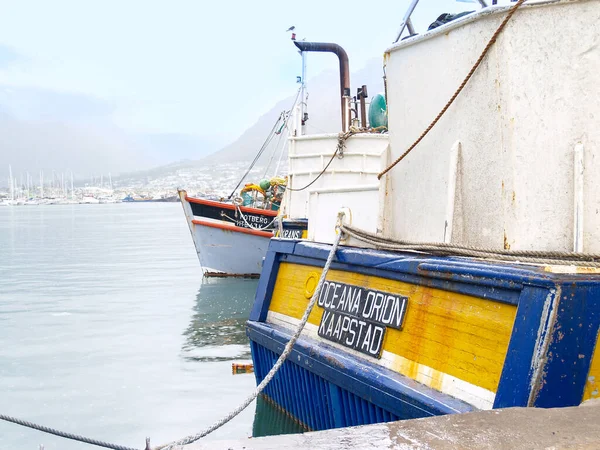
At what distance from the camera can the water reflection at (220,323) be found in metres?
8.80

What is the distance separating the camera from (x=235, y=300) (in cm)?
1382

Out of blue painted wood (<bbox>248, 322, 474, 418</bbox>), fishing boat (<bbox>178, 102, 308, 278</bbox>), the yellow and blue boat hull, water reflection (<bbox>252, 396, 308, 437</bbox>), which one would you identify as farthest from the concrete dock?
fishing boat (<bbox>178, 102, 308, 278</bbox>)

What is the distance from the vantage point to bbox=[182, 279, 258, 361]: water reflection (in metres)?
8.80

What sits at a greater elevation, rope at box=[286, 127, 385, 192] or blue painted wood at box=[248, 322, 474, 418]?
rope at box=[286, 127, 385, 192]

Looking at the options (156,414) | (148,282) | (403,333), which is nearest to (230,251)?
(148,282)

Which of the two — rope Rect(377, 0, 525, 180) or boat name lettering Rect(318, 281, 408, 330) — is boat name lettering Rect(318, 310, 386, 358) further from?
rope Rect(377, 0, 525, 180)

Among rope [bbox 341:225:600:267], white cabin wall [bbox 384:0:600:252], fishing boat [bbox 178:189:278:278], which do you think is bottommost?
fishing boat [bbox 178:189:278:278]

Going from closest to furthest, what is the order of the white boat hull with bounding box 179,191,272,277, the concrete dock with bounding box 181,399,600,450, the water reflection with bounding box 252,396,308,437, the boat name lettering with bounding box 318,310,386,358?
the concrete dock with bounding box 181,399,600,450, the boat name lettering with bounding box 318,310,386,358, the water reflection with bounding box 252,396,308,437, the white boat hull with bounding box 179,191,272,277

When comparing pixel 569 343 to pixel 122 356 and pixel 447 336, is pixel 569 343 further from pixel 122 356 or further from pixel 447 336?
pixel 122 356

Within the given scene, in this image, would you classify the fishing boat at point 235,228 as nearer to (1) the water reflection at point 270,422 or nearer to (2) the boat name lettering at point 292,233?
(2) the boat name lettering at point 292,233

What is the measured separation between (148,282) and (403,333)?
13609 mm

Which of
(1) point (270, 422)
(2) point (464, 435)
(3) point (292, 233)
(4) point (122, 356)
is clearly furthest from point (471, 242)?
(3) point (292, 233)

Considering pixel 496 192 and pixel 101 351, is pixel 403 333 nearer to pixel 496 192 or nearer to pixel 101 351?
pixel 496 192

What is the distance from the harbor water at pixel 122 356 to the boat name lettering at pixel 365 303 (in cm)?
124
